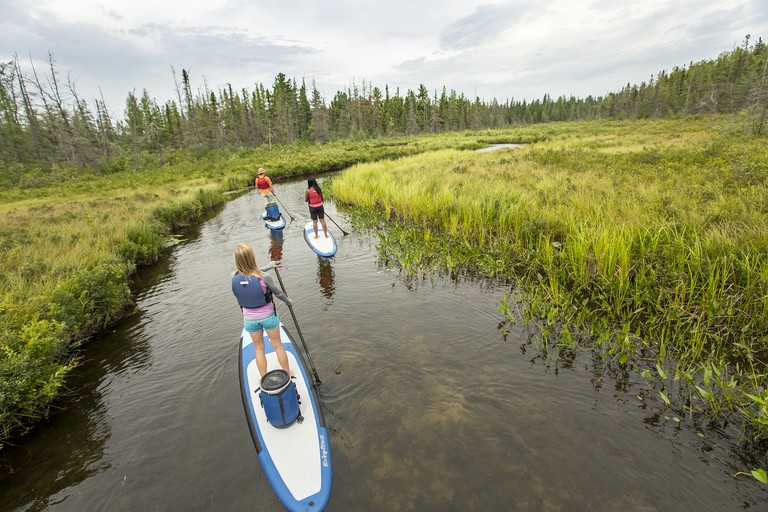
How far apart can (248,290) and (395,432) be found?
3.02 meters

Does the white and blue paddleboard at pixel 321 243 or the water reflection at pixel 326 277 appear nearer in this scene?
the water reflection at pixel 326 277

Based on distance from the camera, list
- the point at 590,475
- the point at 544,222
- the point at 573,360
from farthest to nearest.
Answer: the point at 544,222
the point at 573,360
the point at 590,475

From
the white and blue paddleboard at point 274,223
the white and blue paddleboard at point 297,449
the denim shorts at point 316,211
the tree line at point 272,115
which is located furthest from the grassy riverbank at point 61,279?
the tree line at point 272,115

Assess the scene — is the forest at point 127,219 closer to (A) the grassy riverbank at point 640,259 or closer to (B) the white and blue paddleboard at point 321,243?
(A) the grassy riverbank at point 640,259

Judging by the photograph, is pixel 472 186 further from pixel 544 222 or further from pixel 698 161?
pixel 698 161

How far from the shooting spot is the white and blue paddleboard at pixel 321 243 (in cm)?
1180

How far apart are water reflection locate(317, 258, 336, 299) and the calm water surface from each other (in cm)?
135

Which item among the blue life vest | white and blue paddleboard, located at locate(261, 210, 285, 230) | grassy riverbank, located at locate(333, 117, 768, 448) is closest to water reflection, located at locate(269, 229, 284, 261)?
white and blue paddleboard, located at locate(261, 210, 285, 230)

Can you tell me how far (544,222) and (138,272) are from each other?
13.8 meters

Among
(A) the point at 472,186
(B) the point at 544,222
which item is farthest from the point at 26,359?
(A) the point at 472,186

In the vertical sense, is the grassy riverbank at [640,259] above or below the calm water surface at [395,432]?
above

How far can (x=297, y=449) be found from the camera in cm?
439

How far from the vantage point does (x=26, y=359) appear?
5.05 m

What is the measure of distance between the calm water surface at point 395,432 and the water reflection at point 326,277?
4.43 ft
